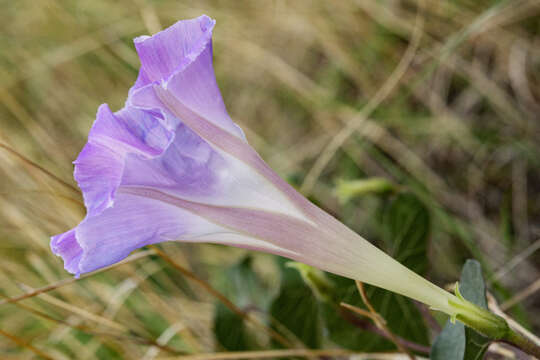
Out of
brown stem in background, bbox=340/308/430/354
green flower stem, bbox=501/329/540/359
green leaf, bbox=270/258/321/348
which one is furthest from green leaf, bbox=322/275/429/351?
green flower stem, bbox=501/329/540/359

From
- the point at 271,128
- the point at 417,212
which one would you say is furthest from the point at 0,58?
the point at 417,212

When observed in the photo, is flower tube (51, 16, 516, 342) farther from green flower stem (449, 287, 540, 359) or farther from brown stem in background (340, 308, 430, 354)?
brown stem in background (340, 308, 430, 354)

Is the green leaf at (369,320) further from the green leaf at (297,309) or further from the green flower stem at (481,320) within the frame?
the green flower stem at (481,320)

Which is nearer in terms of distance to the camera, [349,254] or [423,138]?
[349,254]

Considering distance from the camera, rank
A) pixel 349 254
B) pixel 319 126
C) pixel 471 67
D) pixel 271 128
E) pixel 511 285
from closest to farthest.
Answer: pixel 349 254 < pixel 511 285 < pixel 471 67 < pixel 319 126 < pixel 271 128

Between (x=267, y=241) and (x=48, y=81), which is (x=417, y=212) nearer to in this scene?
(x=267, y=241)

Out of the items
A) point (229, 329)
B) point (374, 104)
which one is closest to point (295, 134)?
point (374, 104)

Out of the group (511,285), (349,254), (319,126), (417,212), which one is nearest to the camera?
(349,254)

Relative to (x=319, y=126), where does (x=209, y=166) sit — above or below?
below
